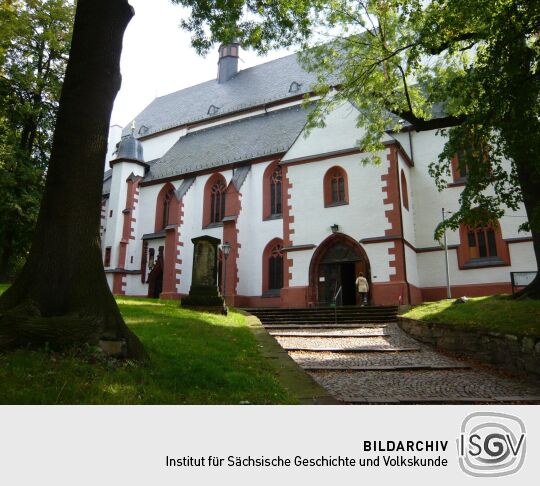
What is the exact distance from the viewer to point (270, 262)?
22.0 metres

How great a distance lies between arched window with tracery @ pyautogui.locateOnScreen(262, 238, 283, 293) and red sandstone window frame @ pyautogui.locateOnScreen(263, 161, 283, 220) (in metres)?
1.56

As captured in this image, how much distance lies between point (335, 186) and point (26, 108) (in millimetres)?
13457

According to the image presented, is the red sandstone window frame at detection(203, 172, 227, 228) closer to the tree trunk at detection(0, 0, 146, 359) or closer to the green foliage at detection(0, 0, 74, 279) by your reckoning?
the green foliage at detection(0, 0, 74, 279)

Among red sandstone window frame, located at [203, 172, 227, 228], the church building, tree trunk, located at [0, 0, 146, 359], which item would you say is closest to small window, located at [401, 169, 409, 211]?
the church building

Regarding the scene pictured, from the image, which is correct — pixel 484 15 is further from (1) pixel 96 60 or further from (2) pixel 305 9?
(1) pixel 96 60

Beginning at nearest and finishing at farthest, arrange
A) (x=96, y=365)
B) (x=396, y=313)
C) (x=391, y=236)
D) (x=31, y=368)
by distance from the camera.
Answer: (x=31, y=368)
(x=96, y=365)
(x=396, y=313)
(x=391, y=236)

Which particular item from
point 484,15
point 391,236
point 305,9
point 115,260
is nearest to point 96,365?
point 484,15

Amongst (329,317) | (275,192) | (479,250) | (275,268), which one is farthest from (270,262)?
(479,250)

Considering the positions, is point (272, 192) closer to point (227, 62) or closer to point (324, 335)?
point (324, 335)

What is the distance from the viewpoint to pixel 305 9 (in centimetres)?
994

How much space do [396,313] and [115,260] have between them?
57.3 ft

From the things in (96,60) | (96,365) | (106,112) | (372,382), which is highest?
(96,60)

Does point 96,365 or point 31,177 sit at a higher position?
point 31,177
